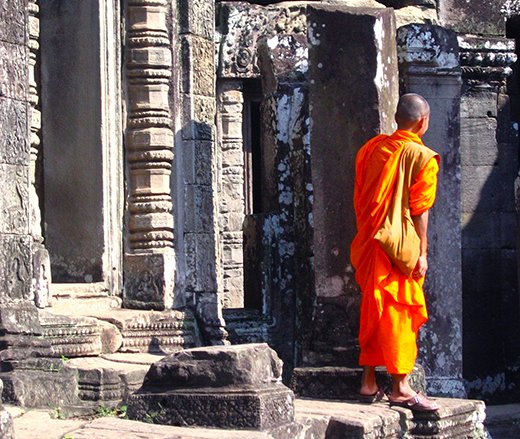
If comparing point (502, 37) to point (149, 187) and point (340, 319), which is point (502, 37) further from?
point (340, 319)

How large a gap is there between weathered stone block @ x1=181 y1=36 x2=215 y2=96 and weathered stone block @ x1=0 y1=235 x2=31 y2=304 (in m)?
2.34

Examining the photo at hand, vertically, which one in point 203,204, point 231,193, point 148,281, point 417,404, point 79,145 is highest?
point 79,145

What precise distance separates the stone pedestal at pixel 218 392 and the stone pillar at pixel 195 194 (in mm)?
3520

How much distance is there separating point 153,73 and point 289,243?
5.32 feet

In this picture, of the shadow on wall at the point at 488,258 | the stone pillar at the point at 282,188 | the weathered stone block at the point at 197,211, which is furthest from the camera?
the shadow on wall at the point at 488,258

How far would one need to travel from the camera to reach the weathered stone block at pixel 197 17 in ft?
32.3

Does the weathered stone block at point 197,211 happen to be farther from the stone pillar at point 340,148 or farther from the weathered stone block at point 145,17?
the stone pillar at point 340,148

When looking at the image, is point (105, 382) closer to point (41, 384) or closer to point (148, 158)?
point (41, 384)

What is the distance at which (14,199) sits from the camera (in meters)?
7.82

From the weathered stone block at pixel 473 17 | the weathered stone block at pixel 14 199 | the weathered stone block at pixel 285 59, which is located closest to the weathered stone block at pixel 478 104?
the weathered stone block at pixel 473 17

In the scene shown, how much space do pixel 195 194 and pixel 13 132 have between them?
2187 millimetres

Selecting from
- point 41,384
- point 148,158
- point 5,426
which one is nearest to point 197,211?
point 148,158

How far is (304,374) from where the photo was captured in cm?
750

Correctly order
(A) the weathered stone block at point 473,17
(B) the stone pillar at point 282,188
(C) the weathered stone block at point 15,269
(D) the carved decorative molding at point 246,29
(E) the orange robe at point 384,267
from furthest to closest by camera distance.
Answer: (D) the carved decorative molding at point 246,29 → (A) the weathered stone block at point 473,17 → (B) the stone pillar at point 282,188 → (C) the weathered stone block at point 15,269 → (E) the orange robe at point 384,267
